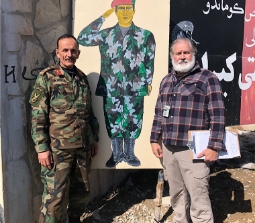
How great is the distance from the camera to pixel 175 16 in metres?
4.38

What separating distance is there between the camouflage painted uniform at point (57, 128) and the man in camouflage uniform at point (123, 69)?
450 mm

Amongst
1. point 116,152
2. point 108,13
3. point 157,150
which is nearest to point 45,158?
point 116,152

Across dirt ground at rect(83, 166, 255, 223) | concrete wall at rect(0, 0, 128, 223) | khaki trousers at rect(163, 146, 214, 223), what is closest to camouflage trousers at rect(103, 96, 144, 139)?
khaki trousers at rect(163, 146, 214, 223)

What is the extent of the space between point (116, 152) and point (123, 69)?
0.84m

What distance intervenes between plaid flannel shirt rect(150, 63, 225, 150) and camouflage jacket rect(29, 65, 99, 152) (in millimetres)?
769

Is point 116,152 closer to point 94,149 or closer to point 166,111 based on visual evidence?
point 94,149

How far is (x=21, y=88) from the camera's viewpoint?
9.08 feet

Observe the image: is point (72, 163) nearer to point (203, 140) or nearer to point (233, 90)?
point (203, 140)

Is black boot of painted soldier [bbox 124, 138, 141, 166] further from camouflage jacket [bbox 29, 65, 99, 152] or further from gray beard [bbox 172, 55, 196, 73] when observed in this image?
gray beard [bbox 172, 55, 196, 73]

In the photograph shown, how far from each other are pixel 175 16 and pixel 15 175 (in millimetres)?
2934

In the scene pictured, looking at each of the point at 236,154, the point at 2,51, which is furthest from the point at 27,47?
the point at 236,154

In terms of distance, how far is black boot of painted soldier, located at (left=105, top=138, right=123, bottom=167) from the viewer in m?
3.29

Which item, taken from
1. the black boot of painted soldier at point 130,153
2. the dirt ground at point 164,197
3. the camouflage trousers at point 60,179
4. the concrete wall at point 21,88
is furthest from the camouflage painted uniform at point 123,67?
the dirt ground at point 164,197

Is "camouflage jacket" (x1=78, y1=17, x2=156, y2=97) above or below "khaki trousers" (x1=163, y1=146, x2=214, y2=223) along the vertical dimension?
above
